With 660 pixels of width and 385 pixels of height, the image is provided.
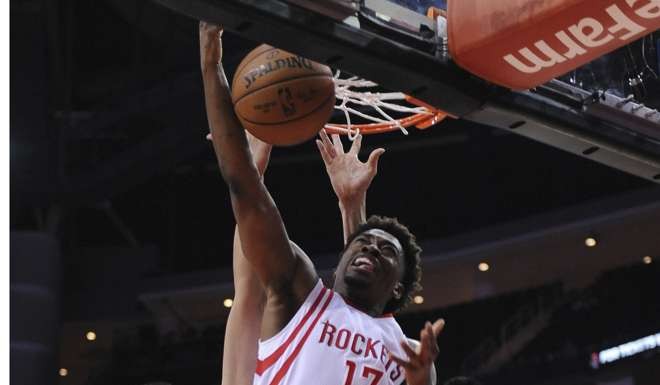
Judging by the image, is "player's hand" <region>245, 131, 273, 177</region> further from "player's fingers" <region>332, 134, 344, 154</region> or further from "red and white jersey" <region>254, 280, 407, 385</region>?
"red and white jersey" <region>254, 280, 407, 385</region>

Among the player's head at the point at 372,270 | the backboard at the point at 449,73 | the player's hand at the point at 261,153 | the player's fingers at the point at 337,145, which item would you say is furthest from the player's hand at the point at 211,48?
the player's fingers at the point at 337,145

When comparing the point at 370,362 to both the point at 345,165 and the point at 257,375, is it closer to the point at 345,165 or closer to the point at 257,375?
the point at 257,375

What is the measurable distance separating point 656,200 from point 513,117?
9.06 meters

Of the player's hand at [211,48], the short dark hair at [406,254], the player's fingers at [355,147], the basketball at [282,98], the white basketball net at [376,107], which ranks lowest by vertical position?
the short dark hair at [406,254]

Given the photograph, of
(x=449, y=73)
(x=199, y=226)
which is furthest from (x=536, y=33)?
(x=199, y=226)

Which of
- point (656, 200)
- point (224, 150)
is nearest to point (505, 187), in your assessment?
point (656, 200)

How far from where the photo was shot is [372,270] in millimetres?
3305

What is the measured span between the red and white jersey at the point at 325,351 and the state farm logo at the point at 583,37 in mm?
984

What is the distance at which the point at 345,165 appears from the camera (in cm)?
414

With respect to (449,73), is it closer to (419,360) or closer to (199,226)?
(419,360)

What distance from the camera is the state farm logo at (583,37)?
11.0 feet

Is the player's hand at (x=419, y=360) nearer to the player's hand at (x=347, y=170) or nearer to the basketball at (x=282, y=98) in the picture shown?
the basketball at (x=282, y=98)

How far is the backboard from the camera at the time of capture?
3.23m

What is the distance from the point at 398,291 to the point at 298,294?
1.47ft
